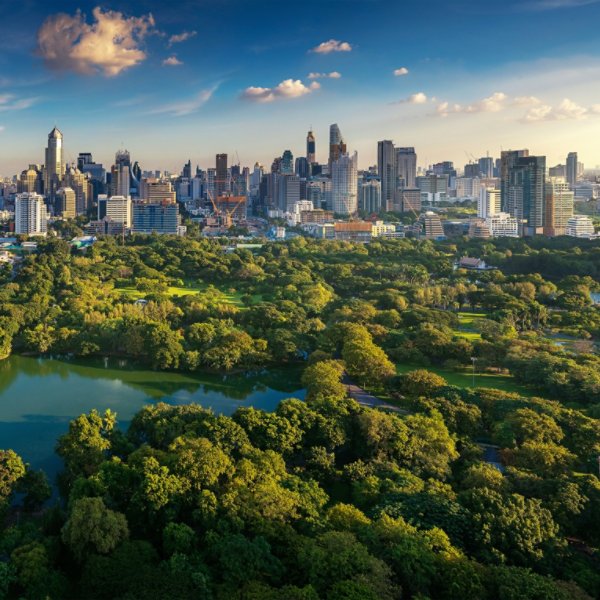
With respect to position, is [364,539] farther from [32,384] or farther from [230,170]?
[230,170]

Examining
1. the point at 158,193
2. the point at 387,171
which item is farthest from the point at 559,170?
the point at 158,193

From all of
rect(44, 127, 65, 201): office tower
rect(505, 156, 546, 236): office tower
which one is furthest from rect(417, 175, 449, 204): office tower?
rect(44, 127, 65, 201): office tower

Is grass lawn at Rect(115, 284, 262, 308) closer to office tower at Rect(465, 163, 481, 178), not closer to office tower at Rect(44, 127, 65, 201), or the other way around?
office tower at Rect(44, 127, 65, 201)

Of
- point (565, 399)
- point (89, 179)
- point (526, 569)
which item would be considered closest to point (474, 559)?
point (526, 569)

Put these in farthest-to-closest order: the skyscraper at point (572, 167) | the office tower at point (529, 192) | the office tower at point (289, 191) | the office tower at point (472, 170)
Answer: the office tower at point (472, 170) → the skyscraper at point (572, 167) → the office tower at point (289, 191) → the office tower at point (529, 192)

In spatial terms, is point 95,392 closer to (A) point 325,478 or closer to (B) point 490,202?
(A) point 325,478

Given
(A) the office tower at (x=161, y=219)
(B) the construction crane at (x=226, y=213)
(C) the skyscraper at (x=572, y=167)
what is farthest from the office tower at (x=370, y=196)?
(C) the skyscraper at (x=572, y=167)

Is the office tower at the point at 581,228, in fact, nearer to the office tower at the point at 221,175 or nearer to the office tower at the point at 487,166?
the office tower at the point at 221,175
